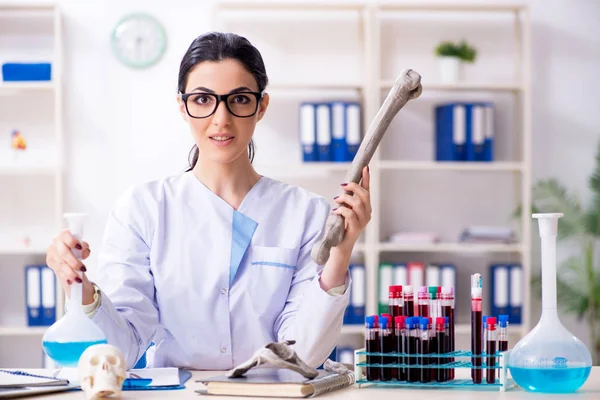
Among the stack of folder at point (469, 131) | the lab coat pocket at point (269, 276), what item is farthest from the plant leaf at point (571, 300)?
the lab coat pocket at point (269, 276)

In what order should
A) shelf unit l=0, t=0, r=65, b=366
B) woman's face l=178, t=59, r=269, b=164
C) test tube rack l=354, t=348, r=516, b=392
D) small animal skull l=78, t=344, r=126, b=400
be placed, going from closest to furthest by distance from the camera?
small animal skull l=78, t=344, r=126, b=400
test tube rack l=354, t=348, r=516, b=392
woman's face l=178, t=59, r=269, b=164
shelf unit l=0, t=0, r=65, b=366

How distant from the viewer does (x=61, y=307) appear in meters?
4.09

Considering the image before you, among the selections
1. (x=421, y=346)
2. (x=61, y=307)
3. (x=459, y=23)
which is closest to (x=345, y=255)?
(x=421, y=346)

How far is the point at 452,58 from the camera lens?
422 cm

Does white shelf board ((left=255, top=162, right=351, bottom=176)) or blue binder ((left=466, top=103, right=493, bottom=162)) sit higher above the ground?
blue binder ((left=466, top=103, right=493, bottom=162))

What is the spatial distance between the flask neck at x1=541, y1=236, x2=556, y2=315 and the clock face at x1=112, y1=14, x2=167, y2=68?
3.23 meters

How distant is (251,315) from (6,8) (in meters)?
2.98

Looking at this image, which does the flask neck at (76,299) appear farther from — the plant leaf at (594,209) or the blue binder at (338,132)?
the plant leaf at (594,209)

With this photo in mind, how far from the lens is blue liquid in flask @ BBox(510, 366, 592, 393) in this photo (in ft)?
4.65

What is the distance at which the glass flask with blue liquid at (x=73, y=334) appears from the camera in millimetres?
1467

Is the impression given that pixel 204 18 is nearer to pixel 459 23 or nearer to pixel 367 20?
pixel 367 20

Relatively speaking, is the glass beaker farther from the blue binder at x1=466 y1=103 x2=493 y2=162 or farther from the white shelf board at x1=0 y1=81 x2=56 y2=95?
the white shelf board at x1=0 y1=81 x2=56 y2=95

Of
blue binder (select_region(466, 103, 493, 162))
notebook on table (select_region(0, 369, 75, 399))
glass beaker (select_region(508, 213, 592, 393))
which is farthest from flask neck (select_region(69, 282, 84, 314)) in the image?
blue binder (select_region(466, 103, 493, 162))

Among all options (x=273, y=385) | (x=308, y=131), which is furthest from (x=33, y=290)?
(x=273, y=385)
